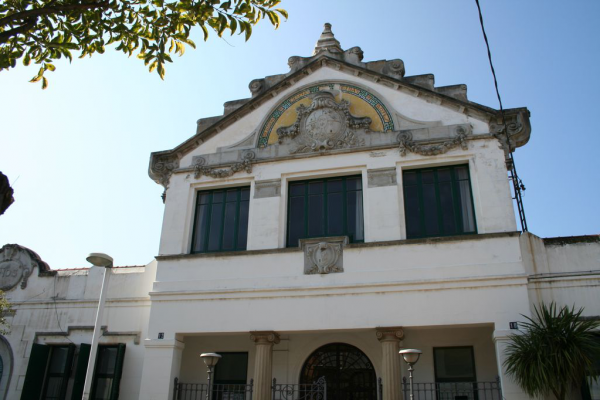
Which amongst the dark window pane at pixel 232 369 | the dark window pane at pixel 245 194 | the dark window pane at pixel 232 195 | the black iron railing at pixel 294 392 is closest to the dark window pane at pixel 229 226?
the dark window pane at pixel 232 195

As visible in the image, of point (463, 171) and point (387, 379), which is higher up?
point (463, 171)

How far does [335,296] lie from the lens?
45.7ft

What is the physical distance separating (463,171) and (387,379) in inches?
229

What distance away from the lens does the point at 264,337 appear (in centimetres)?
1407

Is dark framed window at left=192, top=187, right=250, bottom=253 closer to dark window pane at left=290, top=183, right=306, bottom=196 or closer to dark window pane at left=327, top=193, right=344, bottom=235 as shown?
dark window pane at left=290, top=183, right=306, bottom=196

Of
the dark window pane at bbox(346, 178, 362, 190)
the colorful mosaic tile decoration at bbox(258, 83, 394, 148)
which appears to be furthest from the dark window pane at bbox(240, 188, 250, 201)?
the dark window pane at bbox(346, 178, 362, 190)

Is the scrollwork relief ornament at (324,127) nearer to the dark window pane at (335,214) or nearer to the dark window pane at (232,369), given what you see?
the dark window pane at (335,214)

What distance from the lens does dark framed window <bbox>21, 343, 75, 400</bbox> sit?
51.6 feet

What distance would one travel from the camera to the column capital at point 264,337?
46.0ft

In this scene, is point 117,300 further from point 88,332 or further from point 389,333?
point 389,333

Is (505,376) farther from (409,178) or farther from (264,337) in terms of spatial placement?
(264,337)

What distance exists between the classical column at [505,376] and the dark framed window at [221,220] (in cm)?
701

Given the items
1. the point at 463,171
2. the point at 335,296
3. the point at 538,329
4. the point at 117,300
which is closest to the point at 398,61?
the point at 463,171

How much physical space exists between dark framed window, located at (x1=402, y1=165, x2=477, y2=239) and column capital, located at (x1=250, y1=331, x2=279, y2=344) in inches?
170
